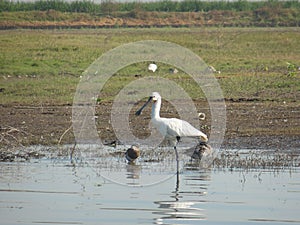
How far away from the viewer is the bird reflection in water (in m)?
8.23

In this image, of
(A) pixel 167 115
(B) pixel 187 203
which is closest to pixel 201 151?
(B) pixel 187 203

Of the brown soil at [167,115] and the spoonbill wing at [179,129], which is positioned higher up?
the spoonbill wing at [179,129]

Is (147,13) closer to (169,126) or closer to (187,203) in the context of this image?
(169,126)

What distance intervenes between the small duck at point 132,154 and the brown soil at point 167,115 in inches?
49.1

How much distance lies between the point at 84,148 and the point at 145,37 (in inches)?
773

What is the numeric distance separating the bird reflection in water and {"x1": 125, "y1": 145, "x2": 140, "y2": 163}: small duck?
1.10 meters

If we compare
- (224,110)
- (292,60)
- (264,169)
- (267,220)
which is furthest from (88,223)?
(292,60)

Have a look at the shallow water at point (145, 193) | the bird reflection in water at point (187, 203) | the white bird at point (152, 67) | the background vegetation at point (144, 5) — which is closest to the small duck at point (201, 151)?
the shallow water at point (145, 193)

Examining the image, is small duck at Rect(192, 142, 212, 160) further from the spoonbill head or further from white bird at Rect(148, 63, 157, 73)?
white bird at Rect(148, 63, 157, 73)

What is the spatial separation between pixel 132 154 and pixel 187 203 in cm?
264

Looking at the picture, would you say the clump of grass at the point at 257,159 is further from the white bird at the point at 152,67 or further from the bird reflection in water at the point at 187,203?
the white bird at the point at 152,67

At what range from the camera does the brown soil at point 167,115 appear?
44.0 ft

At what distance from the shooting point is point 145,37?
32.2 m

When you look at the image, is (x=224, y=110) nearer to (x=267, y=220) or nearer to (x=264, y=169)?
(x=264, y=169)
